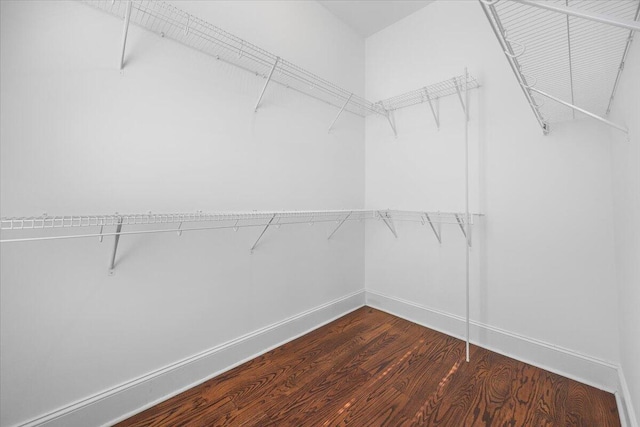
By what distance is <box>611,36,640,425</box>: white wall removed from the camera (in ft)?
3.37

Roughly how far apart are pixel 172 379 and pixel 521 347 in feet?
7.39

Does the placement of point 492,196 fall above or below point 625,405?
above

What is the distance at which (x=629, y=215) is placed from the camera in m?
1.16

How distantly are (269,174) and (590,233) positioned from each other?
2.07 meters

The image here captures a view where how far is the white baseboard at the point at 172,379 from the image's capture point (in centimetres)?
119

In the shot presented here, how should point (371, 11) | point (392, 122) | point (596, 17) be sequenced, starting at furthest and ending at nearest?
point (392, 122)
point (371, 11)
point (596, 17)

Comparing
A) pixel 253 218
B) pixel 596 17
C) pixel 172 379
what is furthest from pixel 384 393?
pixel 596 17

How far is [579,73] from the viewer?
113 centimetres

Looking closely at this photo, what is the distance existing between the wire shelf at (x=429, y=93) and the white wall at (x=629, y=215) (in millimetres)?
914

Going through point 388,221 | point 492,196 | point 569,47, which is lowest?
point 388,221

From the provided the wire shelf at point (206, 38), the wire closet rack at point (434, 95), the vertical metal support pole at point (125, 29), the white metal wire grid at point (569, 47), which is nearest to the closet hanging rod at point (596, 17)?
the white metal wire grid at point (569, 47)

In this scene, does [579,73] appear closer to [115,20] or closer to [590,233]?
[590,233]

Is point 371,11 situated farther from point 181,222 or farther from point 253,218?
point 181,222

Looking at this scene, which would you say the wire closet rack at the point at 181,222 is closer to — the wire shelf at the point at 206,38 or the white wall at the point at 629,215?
the white wall at the point at 629,215
